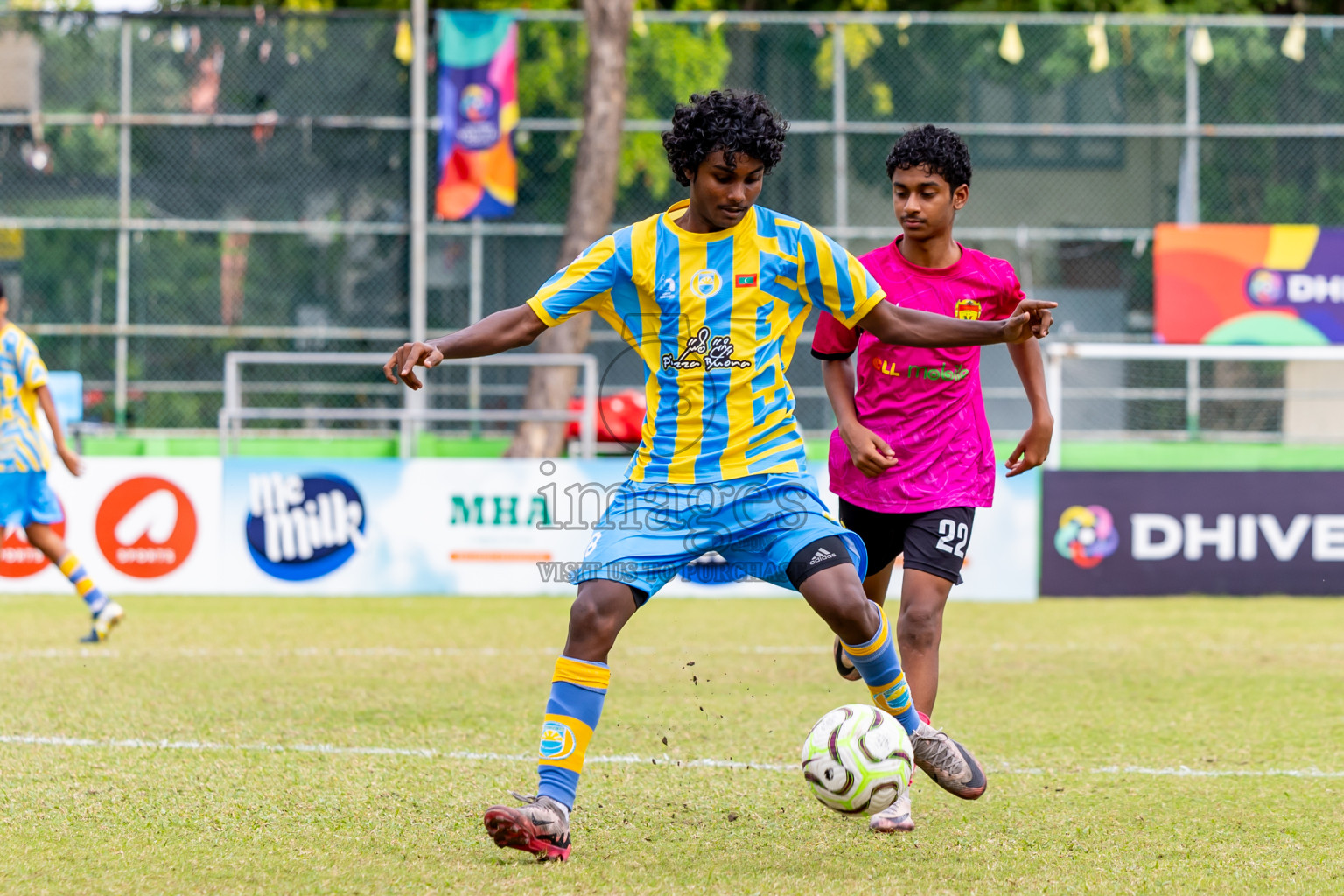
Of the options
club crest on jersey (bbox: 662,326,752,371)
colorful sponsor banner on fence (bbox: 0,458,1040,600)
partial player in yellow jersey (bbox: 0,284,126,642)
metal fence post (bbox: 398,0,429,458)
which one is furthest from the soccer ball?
metal fence post (bbox: 398,0,429,458)

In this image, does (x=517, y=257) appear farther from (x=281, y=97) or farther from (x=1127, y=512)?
(x=1127, y=512)

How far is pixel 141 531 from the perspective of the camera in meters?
11.1

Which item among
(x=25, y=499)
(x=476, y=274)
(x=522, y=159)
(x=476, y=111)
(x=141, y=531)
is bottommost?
(x=141, y=531)

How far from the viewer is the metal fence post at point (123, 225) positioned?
15352mm

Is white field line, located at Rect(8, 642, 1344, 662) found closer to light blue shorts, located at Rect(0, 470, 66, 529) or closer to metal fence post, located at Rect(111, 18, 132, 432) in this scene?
light blue shorts, located at Rect(0, 470, 66, 529)

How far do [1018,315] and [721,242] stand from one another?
0.83m

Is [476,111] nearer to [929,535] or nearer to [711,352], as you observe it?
[929,535]

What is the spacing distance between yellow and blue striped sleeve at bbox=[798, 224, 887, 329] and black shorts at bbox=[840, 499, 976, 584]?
0.88 metres

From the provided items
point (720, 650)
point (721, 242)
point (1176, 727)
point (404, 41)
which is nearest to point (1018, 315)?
point (721, 242)

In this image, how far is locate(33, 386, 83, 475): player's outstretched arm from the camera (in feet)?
28.5

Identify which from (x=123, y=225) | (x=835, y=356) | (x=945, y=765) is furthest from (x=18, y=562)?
(x=945, y=765)

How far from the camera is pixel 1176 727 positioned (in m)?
6.16

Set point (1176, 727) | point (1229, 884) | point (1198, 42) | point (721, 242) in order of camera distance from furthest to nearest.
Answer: point (1198, 42) → point (1176, 727) → point (721, 242) → point (1229, 884)

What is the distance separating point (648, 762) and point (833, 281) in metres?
2.00
